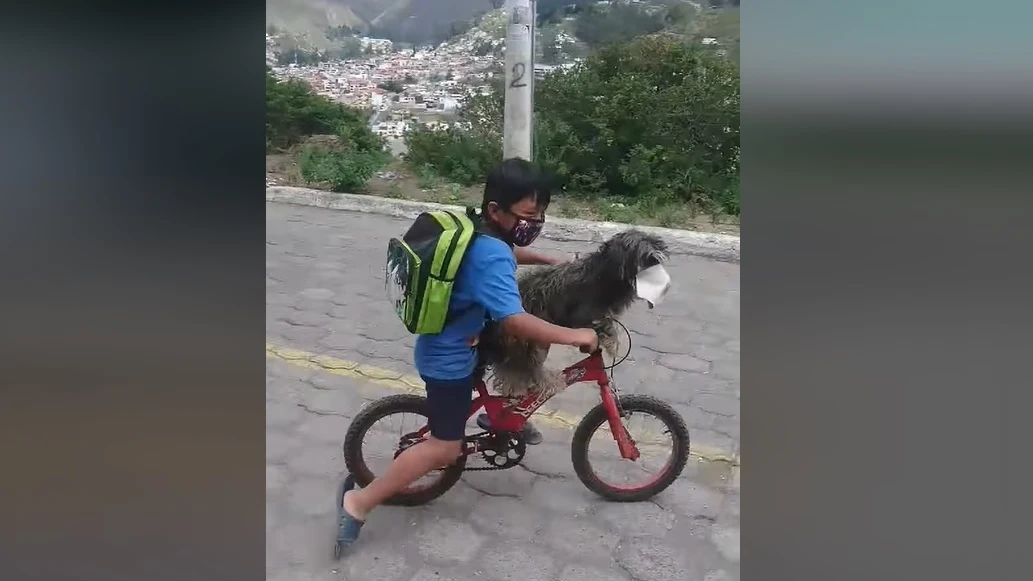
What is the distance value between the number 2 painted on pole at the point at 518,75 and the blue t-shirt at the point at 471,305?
1.92 ft

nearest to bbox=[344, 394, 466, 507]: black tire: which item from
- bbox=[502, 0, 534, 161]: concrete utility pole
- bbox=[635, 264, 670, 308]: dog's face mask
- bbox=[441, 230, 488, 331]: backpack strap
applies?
bbox=[441, 230, 488, 331]: backpack strap

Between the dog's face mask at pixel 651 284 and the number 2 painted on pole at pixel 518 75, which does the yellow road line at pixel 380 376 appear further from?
the number 2 painted on pole at pixel 518 75

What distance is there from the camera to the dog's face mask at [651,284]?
6.72ft

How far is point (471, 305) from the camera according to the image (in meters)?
2.02

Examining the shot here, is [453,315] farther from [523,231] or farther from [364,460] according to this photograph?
[364,460]

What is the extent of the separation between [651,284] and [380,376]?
105cm
